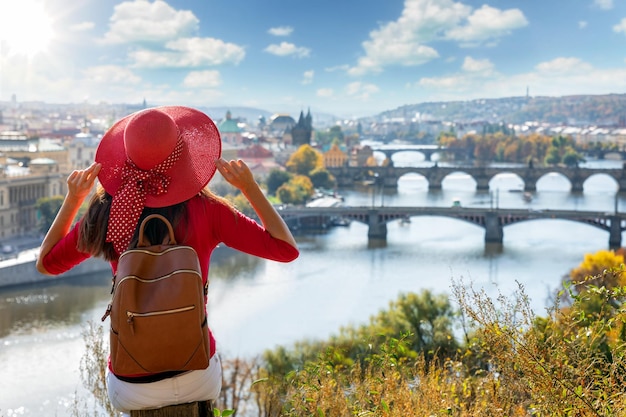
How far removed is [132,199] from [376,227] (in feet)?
52.5

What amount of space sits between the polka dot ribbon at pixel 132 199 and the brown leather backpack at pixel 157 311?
0.08 metres

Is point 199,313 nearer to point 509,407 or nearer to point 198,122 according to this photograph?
point 198,122

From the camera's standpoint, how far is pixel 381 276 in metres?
12.4

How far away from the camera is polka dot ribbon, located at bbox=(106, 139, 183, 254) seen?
1002 millimetres

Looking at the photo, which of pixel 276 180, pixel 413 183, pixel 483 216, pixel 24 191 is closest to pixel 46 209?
pixel 24 191

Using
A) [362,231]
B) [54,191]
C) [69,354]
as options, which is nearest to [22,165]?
[54,191]

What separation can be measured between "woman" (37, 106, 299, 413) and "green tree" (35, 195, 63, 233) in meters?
15.1

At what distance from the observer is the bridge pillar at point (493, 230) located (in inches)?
630

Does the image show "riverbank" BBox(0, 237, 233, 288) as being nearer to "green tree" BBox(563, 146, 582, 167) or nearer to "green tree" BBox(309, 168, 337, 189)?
"green tree" BBox(309, 168, 337, 189)

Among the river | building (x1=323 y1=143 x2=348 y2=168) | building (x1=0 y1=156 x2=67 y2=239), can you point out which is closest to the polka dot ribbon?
the river

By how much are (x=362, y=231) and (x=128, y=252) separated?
1756 cm

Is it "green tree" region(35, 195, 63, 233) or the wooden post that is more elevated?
the wooden post

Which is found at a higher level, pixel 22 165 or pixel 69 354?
pixel 22 165

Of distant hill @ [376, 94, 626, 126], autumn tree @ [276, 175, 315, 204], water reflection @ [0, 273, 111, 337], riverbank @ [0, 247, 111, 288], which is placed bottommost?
water reflection @ [0, 273, 111, 337]
